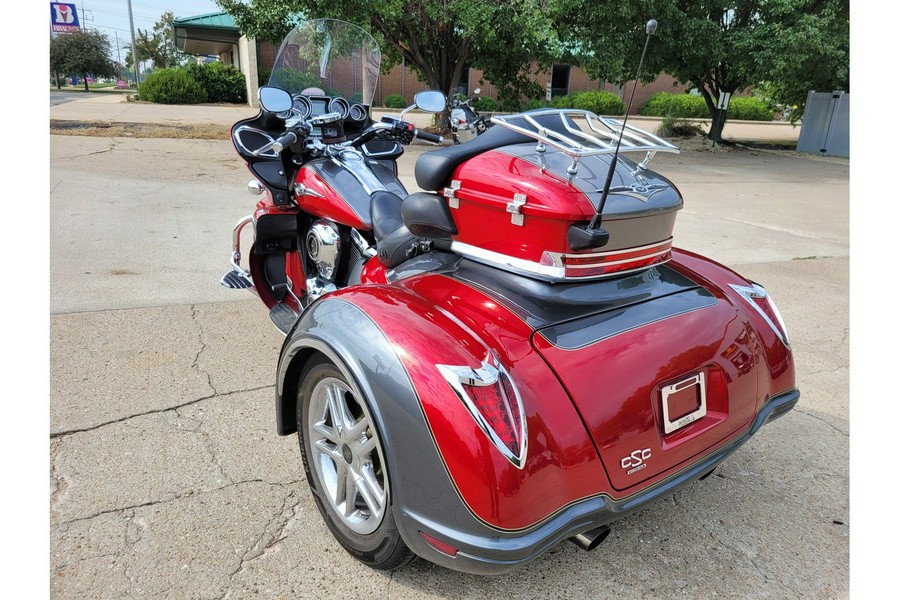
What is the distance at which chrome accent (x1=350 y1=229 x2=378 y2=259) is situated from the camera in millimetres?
3102

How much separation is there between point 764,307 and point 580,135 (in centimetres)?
111

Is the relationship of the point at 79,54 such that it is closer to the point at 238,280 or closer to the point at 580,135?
the point at 238,280

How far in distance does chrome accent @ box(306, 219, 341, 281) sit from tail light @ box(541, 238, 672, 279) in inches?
62.7

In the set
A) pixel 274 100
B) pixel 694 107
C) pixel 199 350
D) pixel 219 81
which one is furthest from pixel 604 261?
pixel 694 107

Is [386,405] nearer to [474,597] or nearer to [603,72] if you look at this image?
[474,597]

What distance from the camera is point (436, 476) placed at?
1.68 metres

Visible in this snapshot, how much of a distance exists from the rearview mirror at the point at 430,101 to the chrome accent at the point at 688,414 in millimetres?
2250

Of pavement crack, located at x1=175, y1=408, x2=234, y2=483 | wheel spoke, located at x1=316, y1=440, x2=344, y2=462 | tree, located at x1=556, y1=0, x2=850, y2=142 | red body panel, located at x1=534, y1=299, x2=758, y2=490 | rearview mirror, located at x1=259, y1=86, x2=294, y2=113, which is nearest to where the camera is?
red body panel, located at x1=534, y1=299, x2=758, y2=490

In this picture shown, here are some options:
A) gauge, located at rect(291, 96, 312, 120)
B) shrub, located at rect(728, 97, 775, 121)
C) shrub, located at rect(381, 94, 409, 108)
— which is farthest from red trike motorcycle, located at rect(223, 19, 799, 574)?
shrub, located at rect(728, 97, 775, 121)

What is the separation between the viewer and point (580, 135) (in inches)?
86.4

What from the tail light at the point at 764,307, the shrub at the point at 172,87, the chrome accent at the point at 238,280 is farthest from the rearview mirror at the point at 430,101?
the shrub at the point at 172,87

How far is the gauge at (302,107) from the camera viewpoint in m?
3.63

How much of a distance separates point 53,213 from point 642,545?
7.28 m

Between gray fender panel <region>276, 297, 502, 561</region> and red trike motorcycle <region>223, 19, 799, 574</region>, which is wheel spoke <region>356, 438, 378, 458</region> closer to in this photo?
red trike motorcycle <region>223, 19, 799, 574</region>
